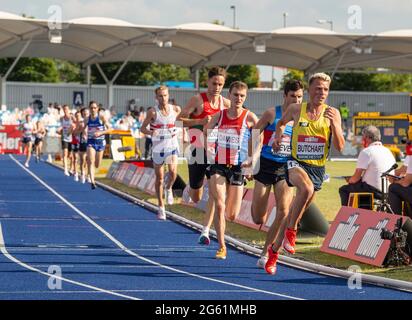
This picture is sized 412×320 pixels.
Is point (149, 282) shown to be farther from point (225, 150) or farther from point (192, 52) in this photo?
point (192, 52)

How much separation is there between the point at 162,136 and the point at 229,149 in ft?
16.6

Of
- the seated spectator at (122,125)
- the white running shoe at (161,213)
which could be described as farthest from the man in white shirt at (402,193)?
the seated spectator at (122,125)

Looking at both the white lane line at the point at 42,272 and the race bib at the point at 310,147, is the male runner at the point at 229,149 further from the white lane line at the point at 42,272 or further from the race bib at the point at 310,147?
the white lane line at the point at 42,272

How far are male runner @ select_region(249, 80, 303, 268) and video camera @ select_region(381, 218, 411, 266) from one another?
1.15 metres

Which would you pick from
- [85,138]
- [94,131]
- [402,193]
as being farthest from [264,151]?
[85,138]

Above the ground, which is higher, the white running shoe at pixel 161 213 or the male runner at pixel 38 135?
the male runner at pixel 38 135

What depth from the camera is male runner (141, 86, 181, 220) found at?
1745 cm

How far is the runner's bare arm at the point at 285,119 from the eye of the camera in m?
11.4

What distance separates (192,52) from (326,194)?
34.2 metres

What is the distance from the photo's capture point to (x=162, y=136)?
58.5 ft

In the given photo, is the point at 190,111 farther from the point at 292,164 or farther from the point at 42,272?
the point at 42,272

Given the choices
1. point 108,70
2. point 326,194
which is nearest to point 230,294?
point 326,194

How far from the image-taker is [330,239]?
13.6 m

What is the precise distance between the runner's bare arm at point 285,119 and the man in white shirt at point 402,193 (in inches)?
103
